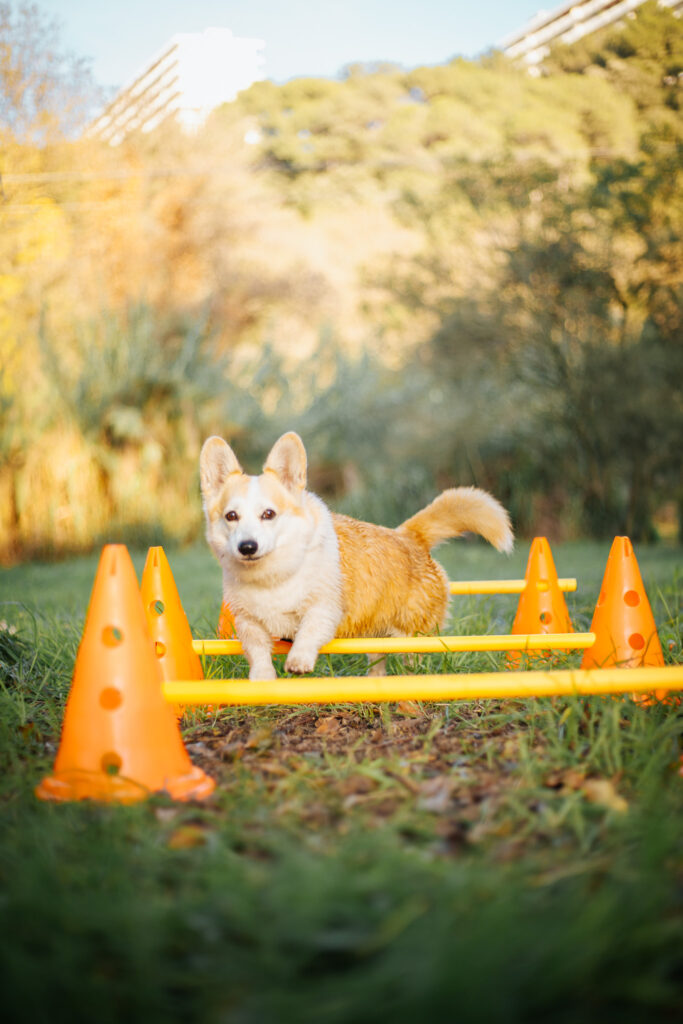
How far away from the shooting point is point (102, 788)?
1.86 metres

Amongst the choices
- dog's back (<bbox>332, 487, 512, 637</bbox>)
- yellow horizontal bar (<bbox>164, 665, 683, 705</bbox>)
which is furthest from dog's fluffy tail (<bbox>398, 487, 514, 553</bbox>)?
yellow horizontal bar (<bbox>164, 665, 683, 705</bbox>)

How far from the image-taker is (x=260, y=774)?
80.0 inches

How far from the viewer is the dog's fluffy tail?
3.12 meters

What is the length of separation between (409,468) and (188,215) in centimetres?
827

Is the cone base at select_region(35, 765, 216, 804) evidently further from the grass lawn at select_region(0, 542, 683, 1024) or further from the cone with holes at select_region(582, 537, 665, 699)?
the cone with holes at select_region(582, 537, 665, 699)

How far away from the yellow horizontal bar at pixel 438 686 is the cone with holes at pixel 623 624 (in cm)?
62

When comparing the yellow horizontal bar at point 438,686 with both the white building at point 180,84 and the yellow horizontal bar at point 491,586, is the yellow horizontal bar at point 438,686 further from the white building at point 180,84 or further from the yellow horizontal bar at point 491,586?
the white building at point 180,84

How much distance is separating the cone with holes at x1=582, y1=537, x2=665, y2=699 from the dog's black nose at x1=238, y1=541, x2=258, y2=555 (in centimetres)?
117

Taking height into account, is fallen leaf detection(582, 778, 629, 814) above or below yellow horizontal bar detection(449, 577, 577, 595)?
below

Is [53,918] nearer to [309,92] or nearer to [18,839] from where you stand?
[18,839]

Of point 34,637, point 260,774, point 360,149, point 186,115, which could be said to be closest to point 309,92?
point 360,149

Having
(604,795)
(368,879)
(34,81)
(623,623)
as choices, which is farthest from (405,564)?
(34,81)

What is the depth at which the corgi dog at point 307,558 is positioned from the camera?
8.71 feet

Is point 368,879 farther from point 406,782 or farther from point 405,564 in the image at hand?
point 405,564
